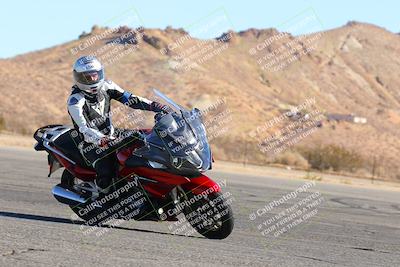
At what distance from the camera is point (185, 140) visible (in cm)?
812

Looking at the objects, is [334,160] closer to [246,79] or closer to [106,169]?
[106,169]

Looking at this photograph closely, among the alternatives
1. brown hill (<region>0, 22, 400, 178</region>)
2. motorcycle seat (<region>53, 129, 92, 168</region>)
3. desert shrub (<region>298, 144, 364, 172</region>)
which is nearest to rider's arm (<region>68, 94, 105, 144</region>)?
motorcycle seat (<region>53, 129, 92, 168</region>)

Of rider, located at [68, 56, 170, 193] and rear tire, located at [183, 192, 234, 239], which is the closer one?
rear tire, located at [183, 192, 234, 239]

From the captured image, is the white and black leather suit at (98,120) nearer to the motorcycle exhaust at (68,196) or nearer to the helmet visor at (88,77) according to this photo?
the helmet visor at (88,77)

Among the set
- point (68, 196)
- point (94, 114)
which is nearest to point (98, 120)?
point (94, 114)

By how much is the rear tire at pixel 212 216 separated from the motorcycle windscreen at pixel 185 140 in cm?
38

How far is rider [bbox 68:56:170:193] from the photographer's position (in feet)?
28.3

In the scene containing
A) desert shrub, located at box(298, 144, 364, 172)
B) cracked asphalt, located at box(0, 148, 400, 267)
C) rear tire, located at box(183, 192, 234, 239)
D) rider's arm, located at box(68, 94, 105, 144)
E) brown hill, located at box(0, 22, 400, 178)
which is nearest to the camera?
cracked asphalt, located at box(0, 148, 400, 267)

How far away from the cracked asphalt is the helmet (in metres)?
1.69

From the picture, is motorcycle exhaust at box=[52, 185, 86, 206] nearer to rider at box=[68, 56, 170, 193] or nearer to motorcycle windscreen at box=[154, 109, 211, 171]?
rider at box=[68, 56, 170, 193]

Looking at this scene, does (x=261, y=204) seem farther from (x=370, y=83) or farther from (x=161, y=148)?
(x=370, y=83)

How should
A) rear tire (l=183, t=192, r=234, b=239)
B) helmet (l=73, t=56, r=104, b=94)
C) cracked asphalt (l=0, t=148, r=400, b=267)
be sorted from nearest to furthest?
cracked asphalt (l=0, t=148, r=400, b=267) → rear tire (l=183, t=192, r=234, b=239) → helmet (l=73, t=56, r=104, b=94)

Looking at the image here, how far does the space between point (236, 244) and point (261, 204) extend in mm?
6171

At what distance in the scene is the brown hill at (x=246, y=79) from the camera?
222 ft
